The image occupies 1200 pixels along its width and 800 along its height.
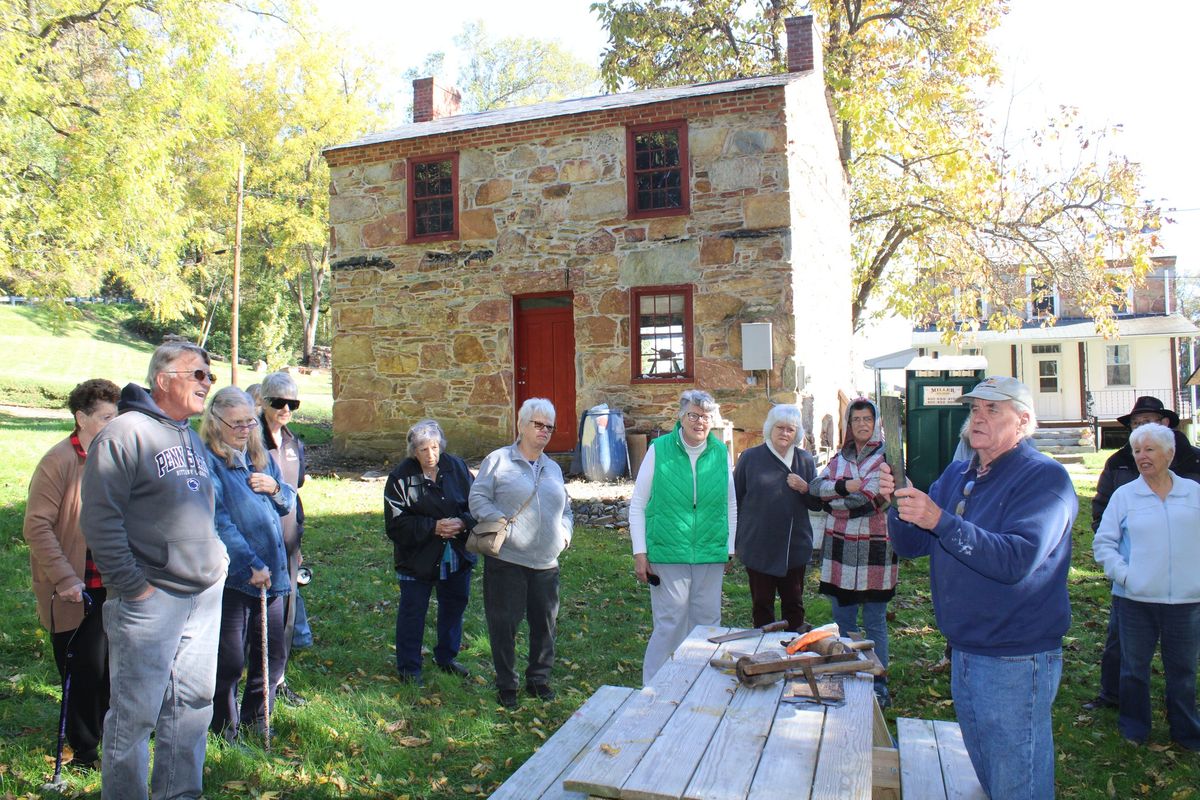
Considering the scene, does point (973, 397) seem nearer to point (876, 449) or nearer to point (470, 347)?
point (876, 449)

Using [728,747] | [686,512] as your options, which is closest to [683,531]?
[686,512]

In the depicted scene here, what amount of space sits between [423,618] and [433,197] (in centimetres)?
1040

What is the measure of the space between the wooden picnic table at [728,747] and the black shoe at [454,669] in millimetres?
2069

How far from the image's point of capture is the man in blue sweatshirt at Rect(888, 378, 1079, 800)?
9.89ft

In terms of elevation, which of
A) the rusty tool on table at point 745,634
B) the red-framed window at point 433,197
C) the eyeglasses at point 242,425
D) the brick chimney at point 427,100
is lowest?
the rusty tool on table at point 745,634

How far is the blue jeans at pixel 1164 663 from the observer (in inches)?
189

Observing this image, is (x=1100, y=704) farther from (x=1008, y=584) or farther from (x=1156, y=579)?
(x=1008, y=584)

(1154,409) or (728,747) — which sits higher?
(1154,409)

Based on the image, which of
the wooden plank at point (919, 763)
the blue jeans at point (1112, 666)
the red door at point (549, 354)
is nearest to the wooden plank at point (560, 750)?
the wooden plank at point (919, 763)

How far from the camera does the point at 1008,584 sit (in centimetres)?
310

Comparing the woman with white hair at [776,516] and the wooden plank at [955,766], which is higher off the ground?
the woman with white hair at [776,516]

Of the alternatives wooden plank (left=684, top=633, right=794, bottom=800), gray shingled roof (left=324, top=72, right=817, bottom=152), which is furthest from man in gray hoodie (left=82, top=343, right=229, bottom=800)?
gray shingled roof (left=324, top=72, right=817, bottom=152)

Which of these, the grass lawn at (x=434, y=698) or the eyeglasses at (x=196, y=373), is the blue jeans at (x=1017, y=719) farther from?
the eyeglasses at (x=196, y=373)

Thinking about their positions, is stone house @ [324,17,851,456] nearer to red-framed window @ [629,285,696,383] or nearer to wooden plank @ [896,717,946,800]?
red-framed window @ [629,285,696,383]
